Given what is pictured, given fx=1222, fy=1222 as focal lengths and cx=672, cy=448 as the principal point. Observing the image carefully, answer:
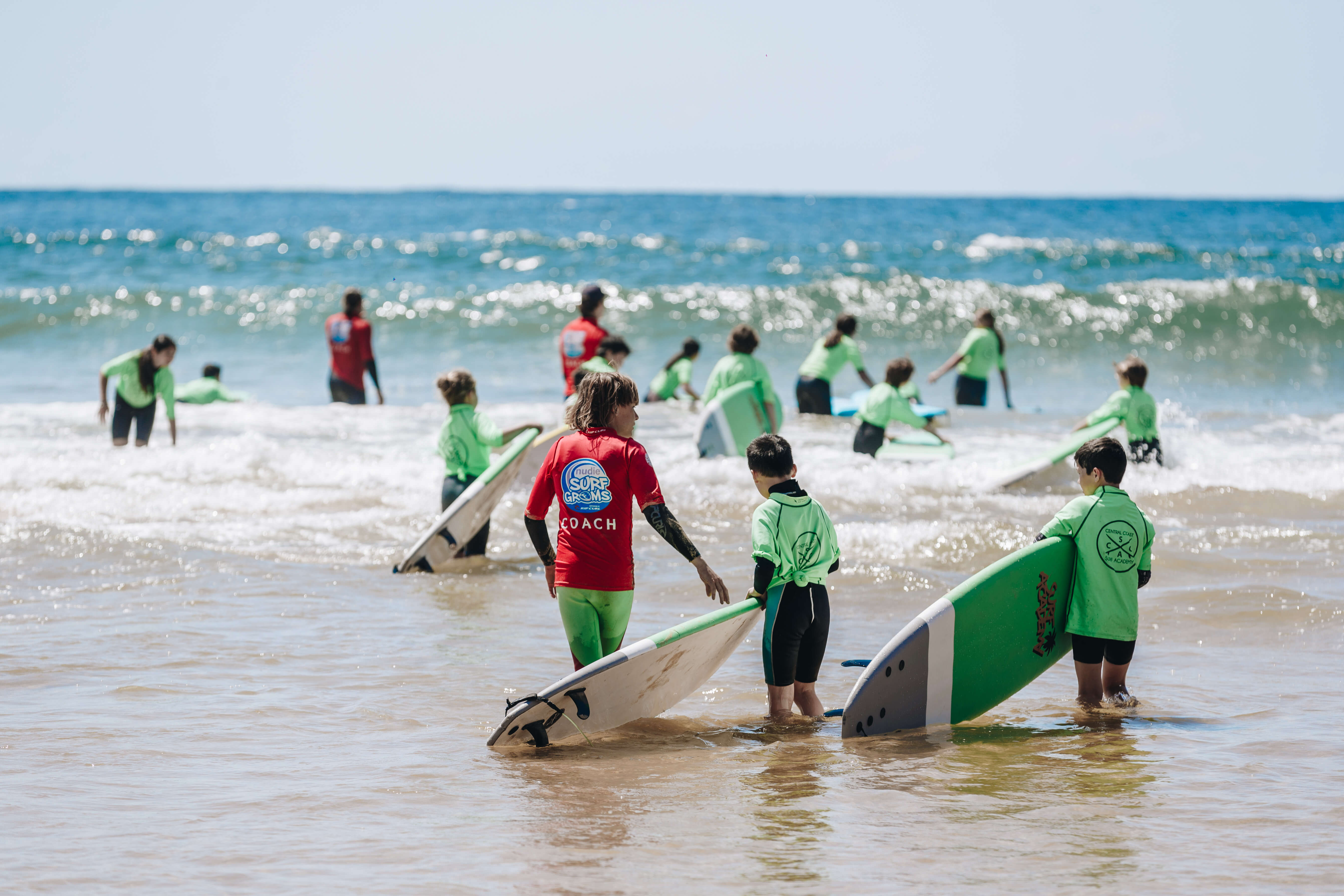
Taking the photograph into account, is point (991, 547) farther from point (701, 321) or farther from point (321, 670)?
point (701, 321)

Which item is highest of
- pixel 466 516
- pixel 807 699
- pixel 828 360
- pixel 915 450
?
pixel 828 360

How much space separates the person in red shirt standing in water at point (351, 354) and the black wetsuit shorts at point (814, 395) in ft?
14.5

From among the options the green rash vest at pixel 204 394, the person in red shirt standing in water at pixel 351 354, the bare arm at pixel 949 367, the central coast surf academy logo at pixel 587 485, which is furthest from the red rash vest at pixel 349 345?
the central coast surf academy logo at pixel 587 485

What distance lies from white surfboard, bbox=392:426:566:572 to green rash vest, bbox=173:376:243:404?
7374mm

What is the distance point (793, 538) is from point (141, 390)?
25.9 ft

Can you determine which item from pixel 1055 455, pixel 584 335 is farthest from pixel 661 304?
pixel 1055 455

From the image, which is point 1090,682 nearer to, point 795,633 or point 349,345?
point 795,633

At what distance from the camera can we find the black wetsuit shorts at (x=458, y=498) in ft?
24.9

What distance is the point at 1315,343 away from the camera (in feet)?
73.0

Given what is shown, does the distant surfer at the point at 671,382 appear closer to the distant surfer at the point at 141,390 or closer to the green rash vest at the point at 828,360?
the green rash vest at the point at 828,360

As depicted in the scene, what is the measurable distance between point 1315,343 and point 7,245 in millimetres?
33572

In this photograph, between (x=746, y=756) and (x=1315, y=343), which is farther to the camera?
(x=1315, y=343)

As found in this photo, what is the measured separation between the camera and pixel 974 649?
15.6ft

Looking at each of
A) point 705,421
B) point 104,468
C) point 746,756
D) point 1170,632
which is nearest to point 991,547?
point 1170,632
